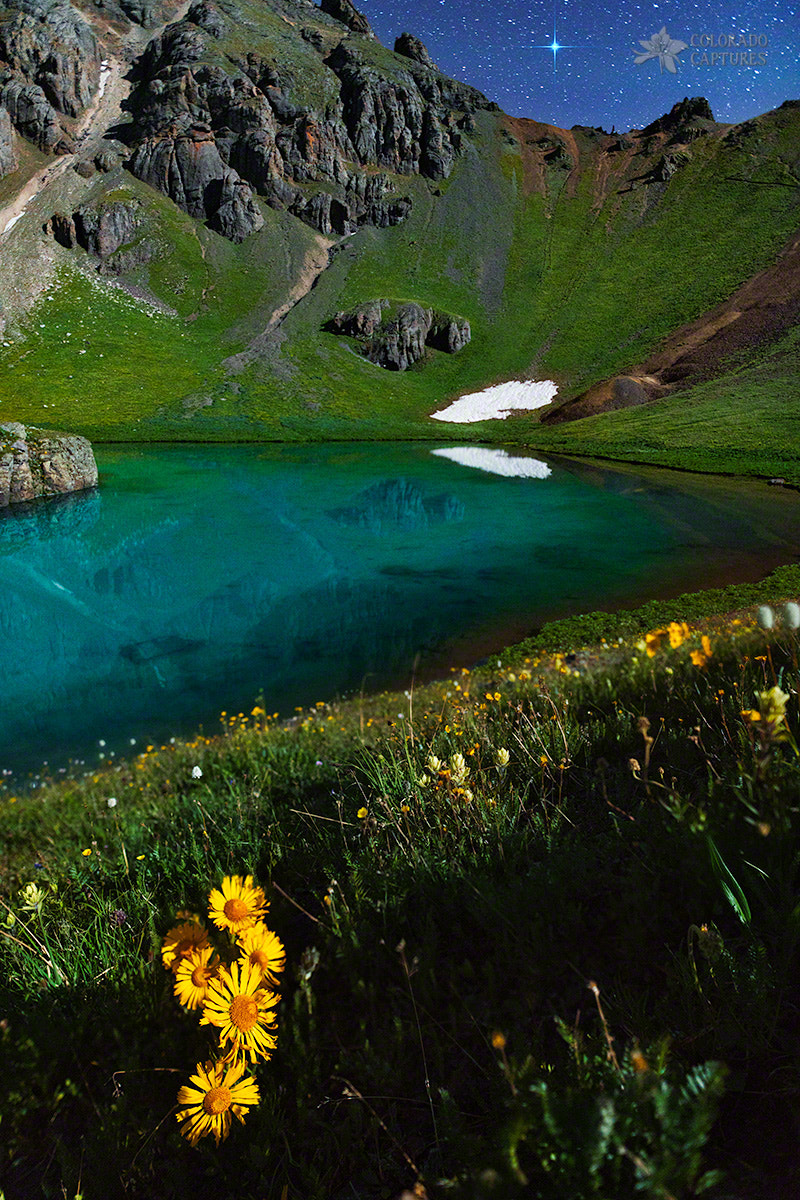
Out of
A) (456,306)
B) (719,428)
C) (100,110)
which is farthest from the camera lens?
(100,110)

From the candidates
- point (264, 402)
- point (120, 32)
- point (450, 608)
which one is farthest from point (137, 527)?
point (120, 32)

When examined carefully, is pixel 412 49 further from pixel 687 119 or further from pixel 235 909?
pixel 235 909

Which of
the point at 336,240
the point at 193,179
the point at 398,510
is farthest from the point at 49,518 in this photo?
the point at 193,179

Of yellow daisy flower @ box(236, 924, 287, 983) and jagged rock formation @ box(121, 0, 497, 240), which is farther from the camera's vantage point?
jagged rock formation @ box(121, 0, 497, 240)

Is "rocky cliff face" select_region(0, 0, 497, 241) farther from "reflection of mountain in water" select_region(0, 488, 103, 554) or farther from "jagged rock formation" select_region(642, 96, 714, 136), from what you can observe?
"reflection of mountain in water" select_region(0, 488, 103, 554)

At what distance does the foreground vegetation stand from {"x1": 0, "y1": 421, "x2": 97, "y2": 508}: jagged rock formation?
34108mm

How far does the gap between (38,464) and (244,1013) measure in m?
37.7

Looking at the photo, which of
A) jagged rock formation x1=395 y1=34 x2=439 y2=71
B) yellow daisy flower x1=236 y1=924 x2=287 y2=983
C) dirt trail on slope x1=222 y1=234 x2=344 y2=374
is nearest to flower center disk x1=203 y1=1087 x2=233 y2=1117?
yellow daisy flower x1=236 y1=924 x2=287 y2=983

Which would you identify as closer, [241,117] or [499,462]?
[499,462]

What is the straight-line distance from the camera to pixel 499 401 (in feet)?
332

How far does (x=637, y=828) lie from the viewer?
272 cm

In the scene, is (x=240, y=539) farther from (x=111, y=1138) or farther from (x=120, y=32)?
(x=120, y=32)

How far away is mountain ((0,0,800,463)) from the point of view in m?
89.9

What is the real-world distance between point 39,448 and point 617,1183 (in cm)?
3927
